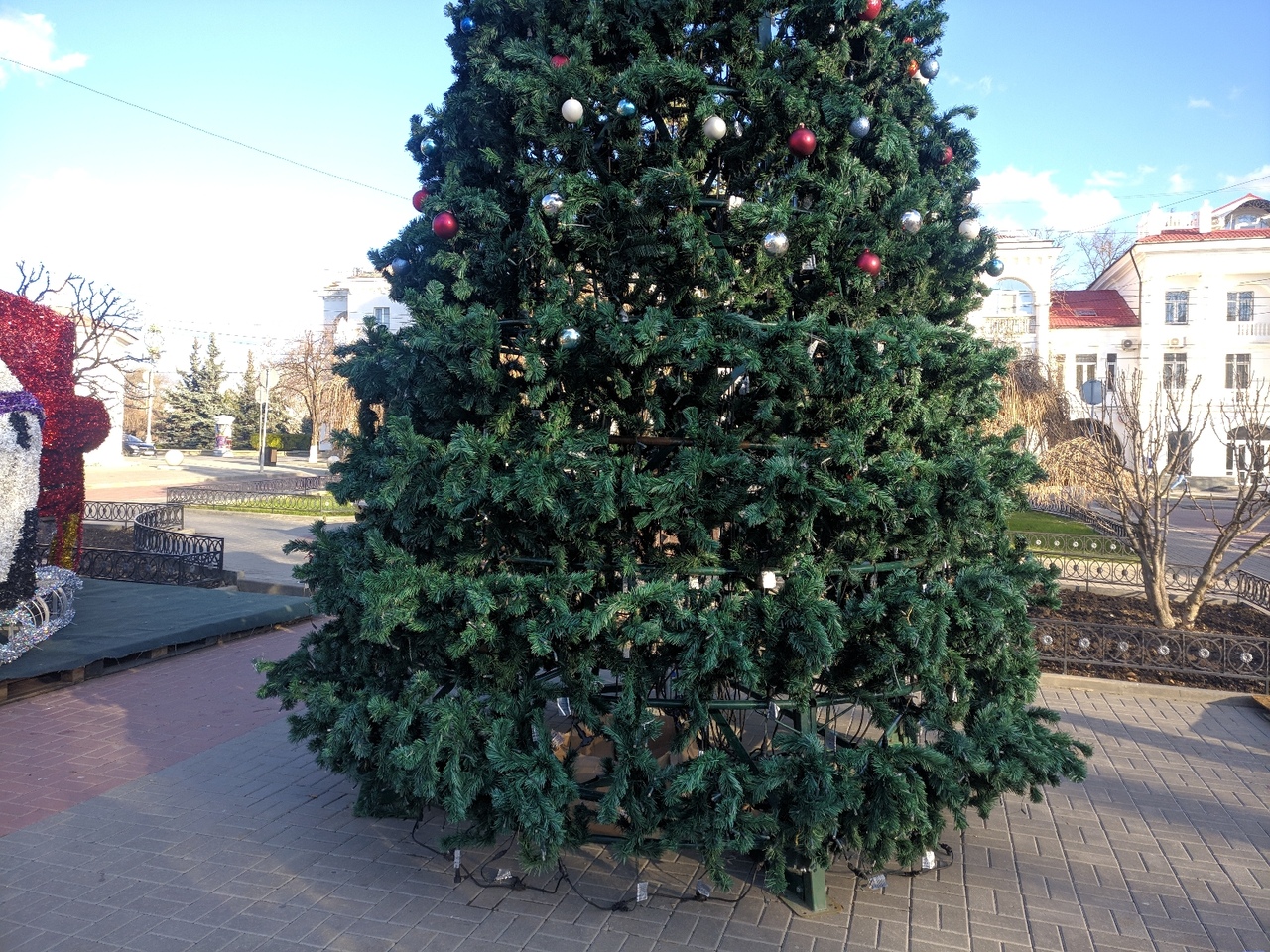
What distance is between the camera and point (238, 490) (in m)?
24.7

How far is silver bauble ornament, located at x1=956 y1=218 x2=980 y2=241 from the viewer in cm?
425

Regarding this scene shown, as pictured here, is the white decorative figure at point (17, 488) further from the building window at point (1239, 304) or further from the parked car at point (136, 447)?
the parked car at point (136, 447)

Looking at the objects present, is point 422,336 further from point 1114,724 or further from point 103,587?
point 103,587

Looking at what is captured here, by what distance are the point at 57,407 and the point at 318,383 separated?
30558mm

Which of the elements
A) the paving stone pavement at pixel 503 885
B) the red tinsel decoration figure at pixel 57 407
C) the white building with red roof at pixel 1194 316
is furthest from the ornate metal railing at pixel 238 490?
the white building with red roof at pixel 1194 316

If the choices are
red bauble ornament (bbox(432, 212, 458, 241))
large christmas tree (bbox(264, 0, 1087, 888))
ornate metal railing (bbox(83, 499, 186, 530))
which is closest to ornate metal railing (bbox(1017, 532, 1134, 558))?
large christmas tree (bbox(264, 0, 1087, 888))

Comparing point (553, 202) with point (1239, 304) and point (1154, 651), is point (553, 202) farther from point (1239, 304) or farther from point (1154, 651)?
point (1239, 304)

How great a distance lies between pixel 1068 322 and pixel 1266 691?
3246cm

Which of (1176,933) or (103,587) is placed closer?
(1176,933)

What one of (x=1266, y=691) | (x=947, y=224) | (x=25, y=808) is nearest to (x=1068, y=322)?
(x=1266, y=691)

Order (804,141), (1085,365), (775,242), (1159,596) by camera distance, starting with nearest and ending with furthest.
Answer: (775,242), (804,141), (1159,596), (1085,365)

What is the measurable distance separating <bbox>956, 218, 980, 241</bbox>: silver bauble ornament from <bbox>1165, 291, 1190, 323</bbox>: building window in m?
38.1

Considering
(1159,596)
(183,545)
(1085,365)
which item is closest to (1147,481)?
(1159,596)

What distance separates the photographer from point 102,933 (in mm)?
3559
